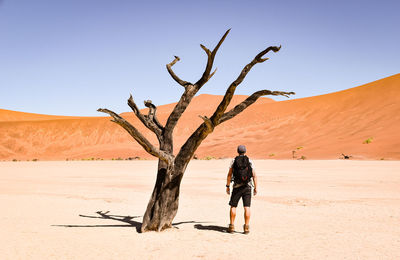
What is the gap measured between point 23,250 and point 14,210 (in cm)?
435

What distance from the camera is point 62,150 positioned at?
76062mm

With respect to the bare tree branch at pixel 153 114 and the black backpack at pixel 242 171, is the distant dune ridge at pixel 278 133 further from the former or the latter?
the bare tree branch at pixel 153 114

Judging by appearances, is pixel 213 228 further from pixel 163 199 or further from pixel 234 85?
pixel 234 85

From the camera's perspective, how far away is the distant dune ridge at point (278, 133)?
4403 cm

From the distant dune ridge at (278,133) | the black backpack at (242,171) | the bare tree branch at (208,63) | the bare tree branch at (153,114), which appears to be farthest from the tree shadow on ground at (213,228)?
the distant dune ridge at (278,133)

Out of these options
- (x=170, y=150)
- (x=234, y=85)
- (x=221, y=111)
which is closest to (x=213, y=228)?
(x=170, y=150)

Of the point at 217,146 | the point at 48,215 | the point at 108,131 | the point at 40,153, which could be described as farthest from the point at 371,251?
the point at 108,131

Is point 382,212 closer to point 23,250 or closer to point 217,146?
point 23,250

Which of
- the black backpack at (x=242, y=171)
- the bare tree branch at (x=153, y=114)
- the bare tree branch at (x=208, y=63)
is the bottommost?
the black backpack at (x=242, y=171)

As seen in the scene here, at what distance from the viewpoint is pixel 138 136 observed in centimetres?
668

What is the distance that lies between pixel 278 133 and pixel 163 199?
54389mm

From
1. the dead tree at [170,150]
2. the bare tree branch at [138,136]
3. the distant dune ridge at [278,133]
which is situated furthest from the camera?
the distant dune ridge at [278,133]

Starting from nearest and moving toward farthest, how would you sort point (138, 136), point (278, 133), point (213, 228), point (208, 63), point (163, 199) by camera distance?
point (138, 136) → point (208, 63) → point (163, 199) → point (213, 228) → point (278, 133)

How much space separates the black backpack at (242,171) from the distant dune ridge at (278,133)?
3161 centimetres
